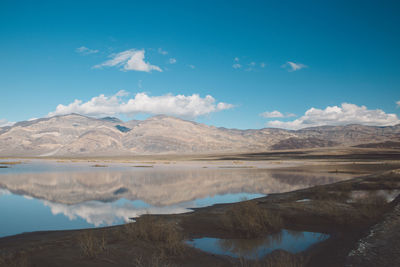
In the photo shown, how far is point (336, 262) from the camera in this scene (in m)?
6.88

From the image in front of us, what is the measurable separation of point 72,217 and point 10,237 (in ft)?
13.6

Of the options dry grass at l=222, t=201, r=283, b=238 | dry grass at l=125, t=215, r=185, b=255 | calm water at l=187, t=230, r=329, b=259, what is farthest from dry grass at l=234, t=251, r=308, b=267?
dry grass at l=125, t=215, r=185, b=255

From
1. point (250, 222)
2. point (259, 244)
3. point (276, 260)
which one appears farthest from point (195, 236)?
point (276, 260)

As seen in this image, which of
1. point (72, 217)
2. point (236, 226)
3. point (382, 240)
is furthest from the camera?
point (72, 217)

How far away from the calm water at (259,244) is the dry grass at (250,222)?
0.40 m

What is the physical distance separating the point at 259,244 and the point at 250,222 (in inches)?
38.3

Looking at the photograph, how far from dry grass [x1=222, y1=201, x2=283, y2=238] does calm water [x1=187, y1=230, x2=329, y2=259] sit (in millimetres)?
403

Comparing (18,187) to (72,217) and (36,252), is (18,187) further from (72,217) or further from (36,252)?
(36,252)

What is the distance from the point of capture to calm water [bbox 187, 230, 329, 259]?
8.79 meters

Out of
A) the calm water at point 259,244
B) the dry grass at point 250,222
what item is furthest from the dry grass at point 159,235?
the dry grass at point 250,222

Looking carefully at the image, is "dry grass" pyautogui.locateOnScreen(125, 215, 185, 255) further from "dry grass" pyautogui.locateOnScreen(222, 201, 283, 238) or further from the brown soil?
"dry grass" pyautogui.locateOnScreen(222, 201, 283, 238)

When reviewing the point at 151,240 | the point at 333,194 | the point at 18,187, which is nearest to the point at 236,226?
the point at 151,240

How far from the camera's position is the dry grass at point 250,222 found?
10367mm

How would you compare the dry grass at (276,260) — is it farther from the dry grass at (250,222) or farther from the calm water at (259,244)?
the dry grass at (250,222)
